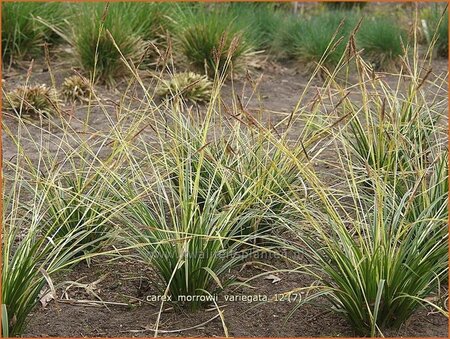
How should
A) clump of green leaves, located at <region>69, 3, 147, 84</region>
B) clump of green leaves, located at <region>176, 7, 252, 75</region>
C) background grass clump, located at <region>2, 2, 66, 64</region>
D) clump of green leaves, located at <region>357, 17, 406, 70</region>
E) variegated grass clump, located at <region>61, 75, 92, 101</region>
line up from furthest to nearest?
clump of green leaves, located at <region>357, 17, 406, 70</region>, background grass clump, located at <region>2, 2, 66, 64</region>, clump of green leaves, located at <region>176, 7, 252, 75</region>, clump of green leaves, located at <region>69, 3, 147, 84</region>, variegated grass clump, located at <region>61, 75, 92, 101</region>

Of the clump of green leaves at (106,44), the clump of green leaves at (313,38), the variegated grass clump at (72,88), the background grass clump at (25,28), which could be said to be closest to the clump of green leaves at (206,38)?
the clump of green leaves at (106,44)

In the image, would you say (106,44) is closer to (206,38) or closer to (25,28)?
(206,38)

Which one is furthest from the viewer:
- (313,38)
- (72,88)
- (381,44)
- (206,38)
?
(381,44)

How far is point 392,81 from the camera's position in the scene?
7.96 m

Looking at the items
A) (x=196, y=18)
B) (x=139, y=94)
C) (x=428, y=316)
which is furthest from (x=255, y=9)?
(x=428, y=316)

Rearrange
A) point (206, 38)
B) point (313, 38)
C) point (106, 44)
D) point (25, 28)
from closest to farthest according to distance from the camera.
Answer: point (106, 44) → point (206, 38) → point (25, 28) → point (313, 38)

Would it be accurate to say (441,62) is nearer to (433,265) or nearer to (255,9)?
(255,9)

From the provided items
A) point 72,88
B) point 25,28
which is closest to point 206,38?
point 72,88

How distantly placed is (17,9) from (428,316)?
5380 mm

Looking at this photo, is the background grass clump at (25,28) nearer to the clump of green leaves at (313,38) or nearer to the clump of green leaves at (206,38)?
the clump of green leaves at (206,38)

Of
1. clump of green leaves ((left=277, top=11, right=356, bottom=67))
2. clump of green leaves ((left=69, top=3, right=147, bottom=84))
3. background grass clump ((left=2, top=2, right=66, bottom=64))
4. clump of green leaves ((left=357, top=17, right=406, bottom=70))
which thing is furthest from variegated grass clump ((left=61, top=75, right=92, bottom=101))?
clump of green leaves ((left=357, top=17, right=406, bottom=70))

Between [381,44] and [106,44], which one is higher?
[106,44]

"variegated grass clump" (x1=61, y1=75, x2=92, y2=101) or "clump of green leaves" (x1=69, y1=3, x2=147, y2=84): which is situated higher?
"clump of green leaves" (x1=69, y1=3, x2=147, y2=84)

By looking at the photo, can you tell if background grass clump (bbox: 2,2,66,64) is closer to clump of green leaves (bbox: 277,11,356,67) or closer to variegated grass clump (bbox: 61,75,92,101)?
variegated grass clump (bbox: 61,75,92,101)
